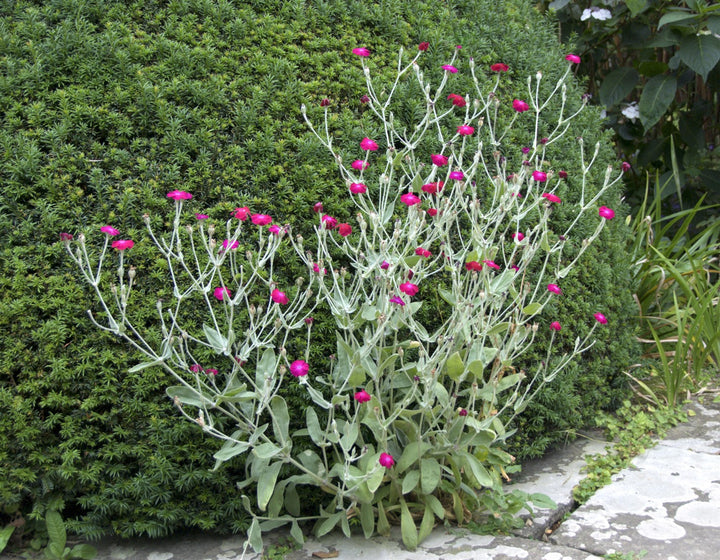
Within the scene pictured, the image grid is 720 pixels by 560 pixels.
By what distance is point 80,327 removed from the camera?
225 centimetres

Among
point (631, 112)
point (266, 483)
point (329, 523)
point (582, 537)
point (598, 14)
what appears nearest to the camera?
point (266, 483)

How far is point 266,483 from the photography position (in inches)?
83.1

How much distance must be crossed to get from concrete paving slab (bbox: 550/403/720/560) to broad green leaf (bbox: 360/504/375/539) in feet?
2.07

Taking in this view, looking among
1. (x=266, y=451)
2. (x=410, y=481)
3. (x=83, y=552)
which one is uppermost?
(x=266, y=451)

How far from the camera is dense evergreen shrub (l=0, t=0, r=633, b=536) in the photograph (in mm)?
2199

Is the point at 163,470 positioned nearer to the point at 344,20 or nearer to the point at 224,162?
the point at 224,162

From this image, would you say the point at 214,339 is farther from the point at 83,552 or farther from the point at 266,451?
the point at 83,552

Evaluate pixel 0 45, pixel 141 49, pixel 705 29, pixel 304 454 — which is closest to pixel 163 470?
pixel 304 454

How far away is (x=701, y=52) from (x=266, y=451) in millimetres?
3722

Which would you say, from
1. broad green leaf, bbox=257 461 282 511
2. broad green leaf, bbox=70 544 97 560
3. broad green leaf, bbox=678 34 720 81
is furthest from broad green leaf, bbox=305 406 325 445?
broad green leaf, bbox=678 34 720 81

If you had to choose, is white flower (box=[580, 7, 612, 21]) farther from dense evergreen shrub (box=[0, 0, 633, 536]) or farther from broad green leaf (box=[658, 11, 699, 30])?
dense evergreen shrub (box=[0, 0, 633, 536])

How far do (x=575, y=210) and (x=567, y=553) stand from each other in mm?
1598

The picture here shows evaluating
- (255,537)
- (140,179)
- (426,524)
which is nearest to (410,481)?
(426,524)

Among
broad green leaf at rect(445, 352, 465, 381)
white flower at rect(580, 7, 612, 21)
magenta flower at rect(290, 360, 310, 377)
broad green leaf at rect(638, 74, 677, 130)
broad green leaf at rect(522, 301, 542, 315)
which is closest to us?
magenta flower at rect(290, 360, 310, 377)
